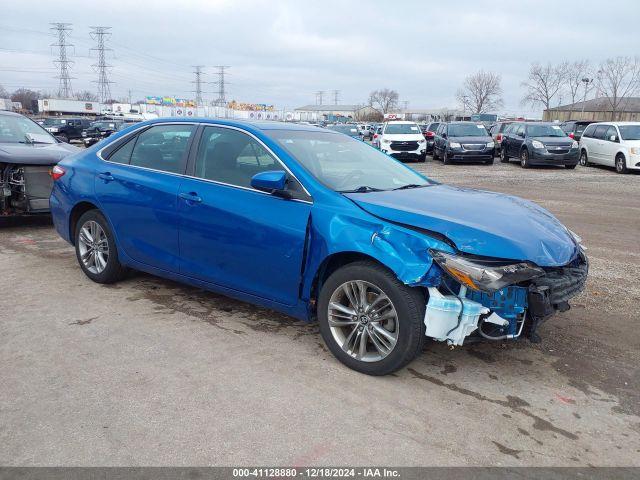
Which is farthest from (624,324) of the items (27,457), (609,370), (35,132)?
(35,132)

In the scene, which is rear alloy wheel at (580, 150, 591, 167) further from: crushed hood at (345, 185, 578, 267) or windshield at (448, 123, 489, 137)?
crushed hood at (345, 185, 578, 267)

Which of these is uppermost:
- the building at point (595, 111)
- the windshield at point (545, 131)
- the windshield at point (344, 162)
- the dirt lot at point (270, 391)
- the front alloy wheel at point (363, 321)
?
the building at point (595, 111)

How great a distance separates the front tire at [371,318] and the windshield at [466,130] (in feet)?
63.4

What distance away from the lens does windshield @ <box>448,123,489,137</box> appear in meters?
21.9

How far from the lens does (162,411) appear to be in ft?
10.5

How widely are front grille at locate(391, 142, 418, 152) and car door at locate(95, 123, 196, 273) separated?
17964 mm

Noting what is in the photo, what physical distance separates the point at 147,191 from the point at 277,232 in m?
1.54

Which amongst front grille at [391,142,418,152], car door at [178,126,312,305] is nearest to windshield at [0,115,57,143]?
car door at [178,126,312,305]

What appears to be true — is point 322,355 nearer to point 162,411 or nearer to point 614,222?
point 162,411

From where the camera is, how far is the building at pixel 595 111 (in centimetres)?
6056

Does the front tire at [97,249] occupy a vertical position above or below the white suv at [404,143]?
below

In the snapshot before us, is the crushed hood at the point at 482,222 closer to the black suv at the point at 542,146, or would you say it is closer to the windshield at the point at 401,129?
the black suv at the point at 542,146

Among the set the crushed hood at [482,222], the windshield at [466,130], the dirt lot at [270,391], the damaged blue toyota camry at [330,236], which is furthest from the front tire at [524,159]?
the crushed hood at [482,222]

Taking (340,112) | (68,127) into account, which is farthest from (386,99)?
(68,127)
